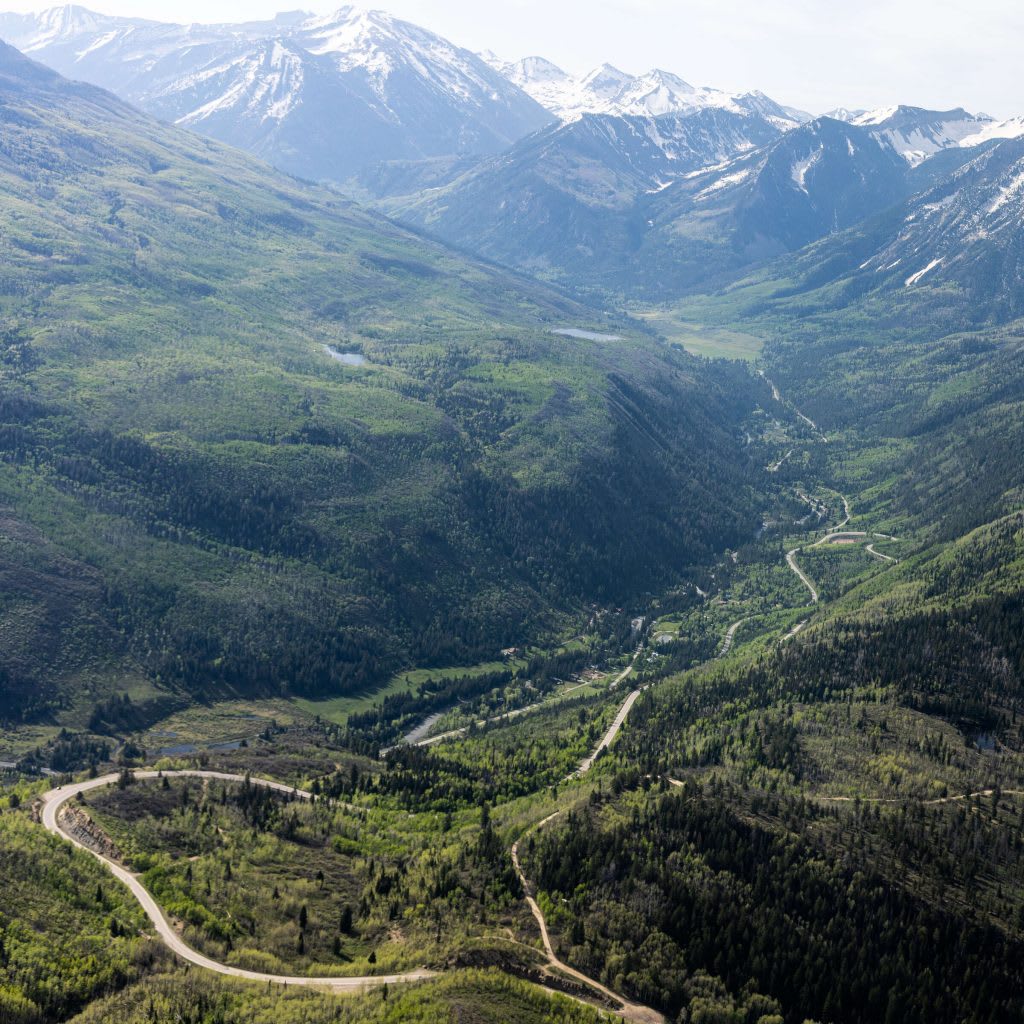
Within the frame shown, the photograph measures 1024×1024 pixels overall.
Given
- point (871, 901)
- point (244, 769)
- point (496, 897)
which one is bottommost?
point (244, 769)

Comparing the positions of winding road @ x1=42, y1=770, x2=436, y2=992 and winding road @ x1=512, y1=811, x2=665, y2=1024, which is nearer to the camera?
winding road @ x1=512, y1=811, x2=665, y2=1024

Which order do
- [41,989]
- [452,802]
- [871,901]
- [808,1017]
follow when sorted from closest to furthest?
[41,989] < [808,1017] < [871,901] < [452,802]

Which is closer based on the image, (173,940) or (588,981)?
(588,981)

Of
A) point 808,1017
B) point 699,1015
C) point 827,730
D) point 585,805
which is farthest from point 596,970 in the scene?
point 827,730

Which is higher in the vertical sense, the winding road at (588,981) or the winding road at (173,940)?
the winding road at (588,981)

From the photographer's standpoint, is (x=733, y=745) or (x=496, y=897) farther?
(x=733, y=745)

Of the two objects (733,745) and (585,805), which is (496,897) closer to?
(585,805)

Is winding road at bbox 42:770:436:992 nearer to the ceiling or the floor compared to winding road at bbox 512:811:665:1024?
nearer to the floor

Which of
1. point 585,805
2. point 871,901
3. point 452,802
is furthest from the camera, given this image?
point 452,802

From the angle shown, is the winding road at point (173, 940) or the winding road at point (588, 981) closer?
the winding road at point (588, 981)

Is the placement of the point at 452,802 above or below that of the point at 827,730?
below

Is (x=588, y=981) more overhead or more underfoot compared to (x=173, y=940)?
more overhead
